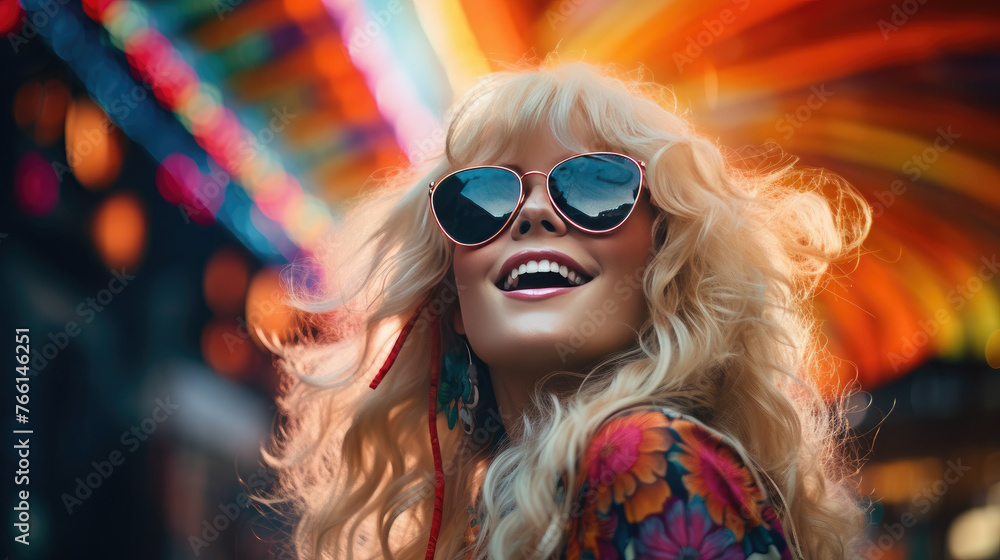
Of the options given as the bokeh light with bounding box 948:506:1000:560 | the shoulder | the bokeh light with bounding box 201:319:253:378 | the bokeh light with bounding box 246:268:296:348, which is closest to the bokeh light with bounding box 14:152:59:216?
the bokeh light with bounding box 201:319:253:378

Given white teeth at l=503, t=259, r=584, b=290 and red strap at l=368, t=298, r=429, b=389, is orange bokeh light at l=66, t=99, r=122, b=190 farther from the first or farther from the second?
white teeth at l=503, t=259, r=584, b=290

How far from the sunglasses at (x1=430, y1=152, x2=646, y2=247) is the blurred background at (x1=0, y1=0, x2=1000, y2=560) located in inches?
37.1

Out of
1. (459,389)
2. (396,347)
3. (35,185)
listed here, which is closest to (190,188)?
(35,185)

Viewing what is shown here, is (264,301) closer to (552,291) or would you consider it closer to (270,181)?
(270,181)

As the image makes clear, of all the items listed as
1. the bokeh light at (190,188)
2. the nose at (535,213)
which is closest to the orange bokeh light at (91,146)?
the bokeh light at (190,188)

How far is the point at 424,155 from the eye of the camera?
1.80m

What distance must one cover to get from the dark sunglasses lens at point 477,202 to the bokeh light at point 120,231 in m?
1.87

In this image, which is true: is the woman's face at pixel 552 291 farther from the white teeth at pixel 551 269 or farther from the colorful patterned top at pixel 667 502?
the colorful patterned top at pixel 667 502

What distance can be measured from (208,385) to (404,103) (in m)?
1.66

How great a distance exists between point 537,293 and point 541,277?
52 mm

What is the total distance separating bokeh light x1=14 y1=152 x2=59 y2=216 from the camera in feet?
7.75

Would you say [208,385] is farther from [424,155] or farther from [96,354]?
[424,155]

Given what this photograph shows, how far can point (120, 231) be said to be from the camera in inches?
108

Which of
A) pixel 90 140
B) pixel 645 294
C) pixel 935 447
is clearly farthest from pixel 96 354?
pixel 935 447
